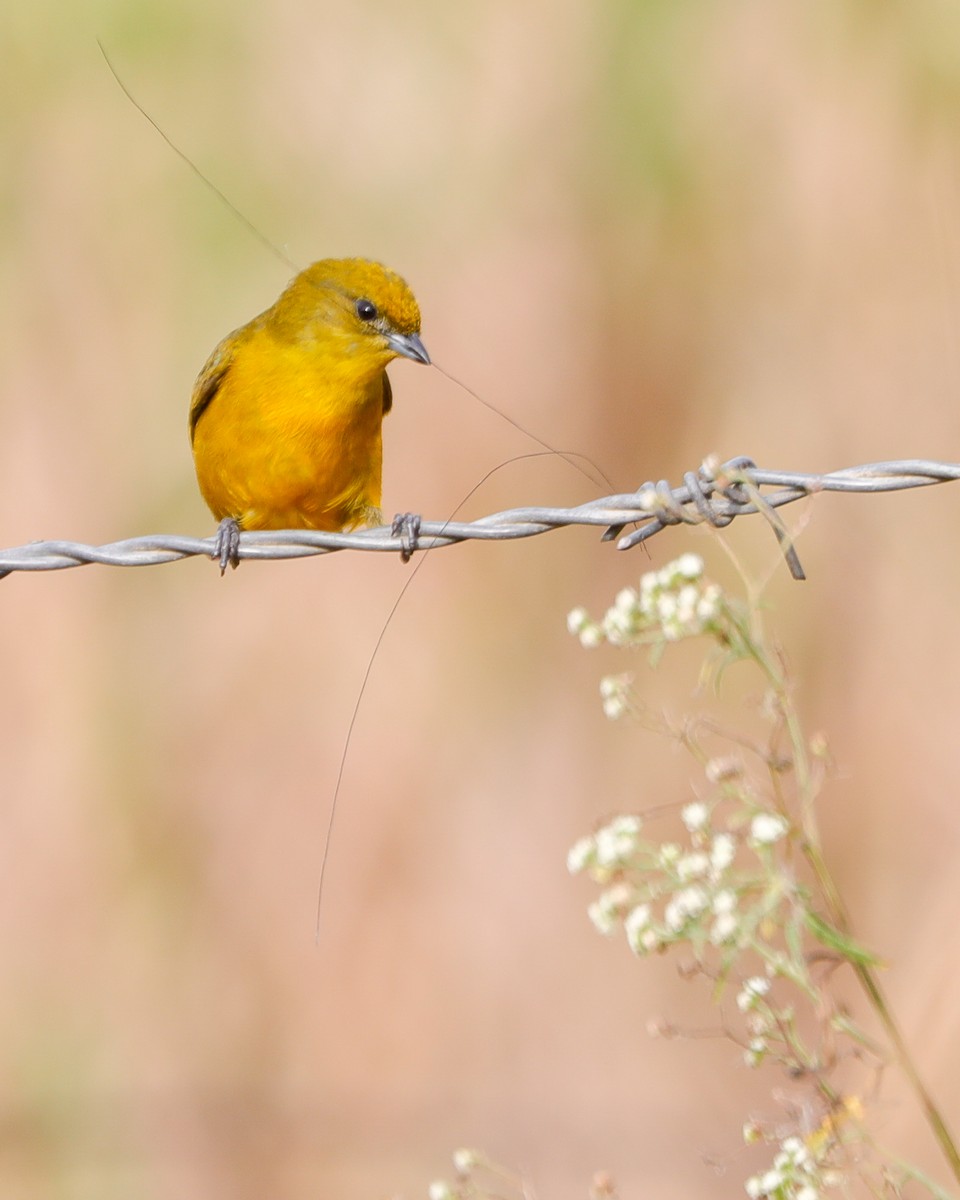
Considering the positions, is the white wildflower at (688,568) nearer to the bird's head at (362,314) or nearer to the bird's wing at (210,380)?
the bird's head at (362,314)

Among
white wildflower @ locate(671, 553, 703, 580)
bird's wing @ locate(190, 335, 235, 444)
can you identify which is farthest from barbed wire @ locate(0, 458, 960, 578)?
bird's wing @ locate(190, 335, 235, 444)

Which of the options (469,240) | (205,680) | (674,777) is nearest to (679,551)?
(674,777)

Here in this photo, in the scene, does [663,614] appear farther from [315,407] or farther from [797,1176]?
[315,407]

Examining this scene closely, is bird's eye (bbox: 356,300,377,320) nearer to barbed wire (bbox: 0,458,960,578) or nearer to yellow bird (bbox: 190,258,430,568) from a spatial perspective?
yellow bird (bbox: 190,258,430,568)

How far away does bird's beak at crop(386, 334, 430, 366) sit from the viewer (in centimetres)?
467

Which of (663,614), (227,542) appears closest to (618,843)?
(663,614)

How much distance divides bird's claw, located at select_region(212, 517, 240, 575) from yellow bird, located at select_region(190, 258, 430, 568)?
0.06 feet

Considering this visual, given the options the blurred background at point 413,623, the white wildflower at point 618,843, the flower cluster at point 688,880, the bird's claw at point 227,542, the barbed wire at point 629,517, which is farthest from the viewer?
the blurred background at point 413,623

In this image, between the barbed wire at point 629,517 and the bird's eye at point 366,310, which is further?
the bird's eye at point 366,310

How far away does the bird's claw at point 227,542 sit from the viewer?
352 cm

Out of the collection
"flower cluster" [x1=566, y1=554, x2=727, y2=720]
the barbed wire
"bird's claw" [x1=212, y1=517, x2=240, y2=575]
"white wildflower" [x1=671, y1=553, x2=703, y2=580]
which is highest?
"bird's claw" [x1=212, y1=517, x2=240, y2=575]

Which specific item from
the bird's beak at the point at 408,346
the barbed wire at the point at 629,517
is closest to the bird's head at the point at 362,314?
the bird's beak at the point at 408,346

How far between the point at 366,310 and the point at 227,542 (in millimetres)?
1172

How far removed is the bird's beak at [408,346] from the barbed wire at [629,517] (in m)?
1.64
